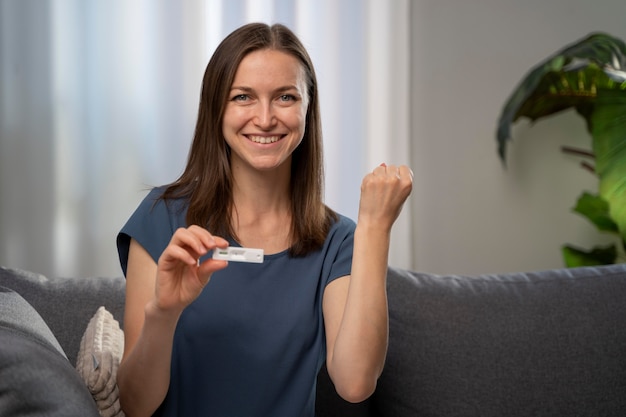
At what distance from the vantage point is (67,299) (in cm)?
176

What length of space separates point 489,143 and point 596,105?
686 millimetres

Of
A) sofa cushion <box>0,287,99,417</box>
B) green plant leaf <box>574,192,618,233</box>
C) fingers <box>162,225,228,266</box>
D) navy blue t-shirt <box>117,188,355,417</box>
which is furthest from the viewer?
green plant leaf <box>574,192,618,233</box>

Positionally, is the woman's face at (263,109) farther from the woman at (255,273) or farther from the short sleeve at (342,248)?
the short sleeve at (342,248)

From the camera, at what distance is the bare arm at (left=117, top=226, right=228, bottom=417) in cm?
120

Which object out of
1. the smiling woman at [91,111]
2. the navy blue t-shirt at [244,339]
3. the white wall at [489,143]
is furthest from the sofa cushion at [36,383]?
the white wall at [489,143]

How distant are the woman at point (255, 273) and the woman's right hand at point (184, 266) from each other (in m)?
0.14

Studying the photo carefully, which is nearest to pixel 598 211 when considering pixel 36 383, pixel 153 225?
pixel 153 225

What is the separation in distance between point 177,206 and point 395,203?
0.52 metres

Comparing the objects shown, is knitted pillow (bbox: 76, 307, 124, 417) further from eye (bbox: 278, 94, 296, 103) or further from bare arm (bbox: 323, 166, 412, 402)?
eye (bbox: 278, 94, 296, 103)

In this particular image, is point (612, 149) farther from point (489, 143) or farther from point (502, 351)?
point (502, 351)

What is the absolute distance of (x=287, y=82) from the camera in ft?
5.13

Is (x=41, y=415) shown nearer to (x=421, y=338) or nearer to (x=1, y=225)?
(x=421, y=338)

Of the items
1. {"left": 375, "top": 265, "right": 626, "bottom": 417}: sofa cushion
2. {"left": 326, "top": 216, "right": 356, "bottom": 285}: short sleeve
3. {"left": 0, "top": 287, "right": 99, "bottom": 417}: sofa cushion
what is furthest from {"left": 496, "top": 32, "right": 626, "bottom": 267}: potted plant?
{"left": 0, "top": 287, "right": 99, "bottom": 417}: sofa cushion

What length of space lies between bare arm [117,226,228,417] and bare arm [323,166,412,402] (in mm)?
272
